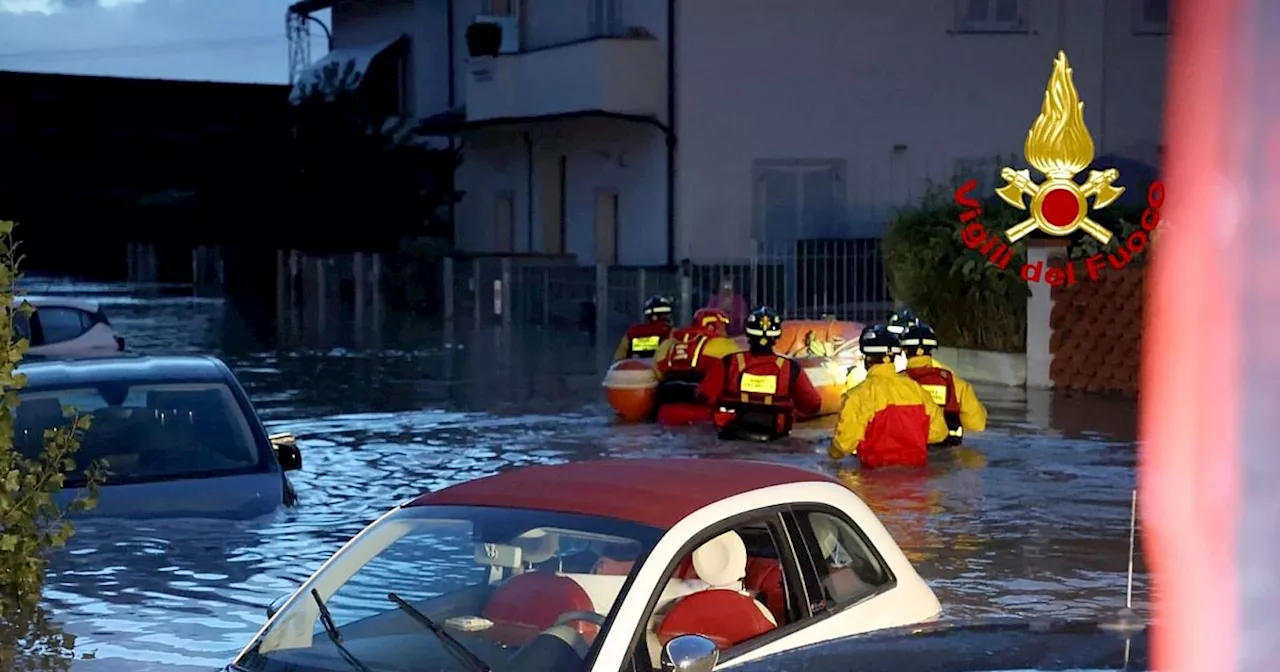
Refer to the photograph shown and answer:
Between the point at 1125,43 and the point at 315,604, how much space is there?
1141 inches

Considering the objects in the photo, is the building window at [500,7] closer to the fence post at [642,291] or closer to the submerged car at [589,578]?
the fence post at [642,291]

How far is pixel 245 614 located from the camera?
29.9ft

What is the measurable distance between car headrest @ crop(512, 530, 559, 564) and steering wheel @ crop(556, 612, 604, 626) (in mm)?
280

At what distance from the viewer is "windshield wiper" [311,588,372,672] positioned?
538 cm

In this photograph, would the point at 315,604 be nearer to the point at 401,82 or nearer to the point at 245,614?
the point at 245,614

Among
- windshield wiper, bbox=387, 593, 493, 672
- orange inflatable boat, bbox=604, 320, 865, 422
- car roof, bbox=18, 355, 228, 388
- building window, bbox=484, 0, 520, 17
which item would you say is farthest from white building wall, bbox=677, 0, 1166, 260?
windshield wiper, bbox=387, 593, 493, 672

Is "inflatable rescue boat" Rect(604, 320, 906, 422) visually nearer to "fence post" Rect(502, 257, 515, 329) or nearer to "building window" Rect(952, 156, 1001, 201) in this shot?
"building window" Rect(952, 156, 1001, 201)

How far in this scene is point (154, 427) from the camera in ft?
33.3

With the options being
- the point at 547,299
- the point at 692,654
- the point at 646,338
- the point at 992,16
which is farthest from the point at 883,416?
the point at 992,16

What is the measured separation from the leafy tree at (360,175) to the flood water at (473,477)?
42.1 ft

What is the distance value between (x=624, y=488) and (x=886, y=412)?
27.5 feet

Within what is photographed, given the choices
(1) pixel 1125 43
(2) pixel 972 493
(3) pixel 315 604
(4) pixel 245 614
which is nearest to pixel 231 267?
(1) pixel 1125 43

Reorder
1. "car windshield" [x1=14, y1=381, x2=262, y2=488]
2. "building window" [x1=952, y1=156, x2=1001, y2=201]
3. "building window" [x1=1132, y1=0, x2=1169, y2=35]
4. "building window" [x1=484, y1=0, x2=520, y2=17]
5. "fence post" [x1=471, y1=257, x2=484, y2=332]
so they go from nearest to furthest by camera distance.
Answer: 1. "car windshield" [x1=14, y1=381, x2=262, y2=488]
2. "building window" [x1=952, y1=156, x2=1001, y2=201]
3. "building window" [x1=1132, y1=0, x2=1169, y2=35]
4. "fence post" [x1=471, y1=257, x2=484, y2=332]
5. "building window" [x1=484, y1=0, x2=520, y2=17]

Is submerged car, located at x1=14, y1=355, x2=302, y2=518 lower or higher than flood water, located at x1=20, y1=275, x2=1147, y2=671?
higher
